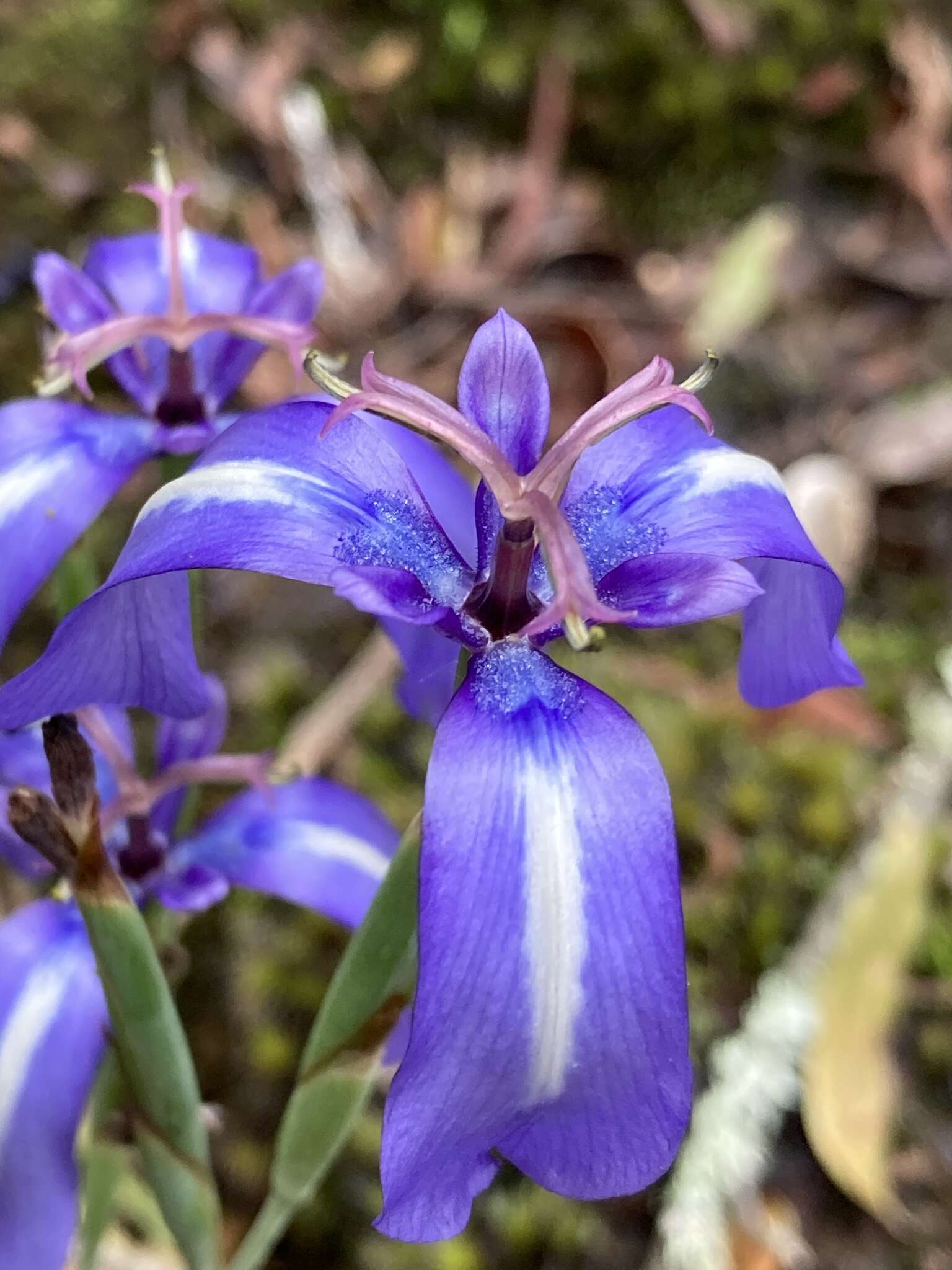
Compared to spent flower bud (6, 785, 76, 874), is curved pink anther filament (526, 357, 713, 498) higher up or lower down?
higher up

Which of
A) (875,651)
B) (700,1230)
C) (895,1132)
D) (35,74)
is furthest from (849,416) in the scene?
(35,74)

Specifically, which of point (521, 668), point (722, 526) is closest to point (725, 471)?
point (722, 526)

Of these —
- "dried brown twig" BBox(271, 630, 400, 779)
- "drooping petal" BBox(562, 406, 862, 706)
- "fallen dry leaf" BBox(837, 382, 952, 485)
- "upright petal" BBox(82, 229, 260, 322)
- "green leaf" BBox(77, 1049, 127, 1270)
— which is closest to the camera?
"drooping petal" BBox(562, 406, 862, 706)

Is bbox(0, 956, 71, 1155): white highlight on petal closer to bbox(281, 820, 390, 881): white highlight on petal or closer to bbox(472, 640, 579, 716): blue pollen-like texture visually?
bbox(281, 820, 390, 881): white highlight on petal

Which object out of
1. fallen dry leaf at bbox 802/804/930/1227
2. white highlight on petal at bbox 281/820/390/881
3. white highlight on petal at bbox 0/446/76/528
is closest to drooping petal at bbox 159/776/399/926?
white highlight on petal at bbox 281/820/390/881

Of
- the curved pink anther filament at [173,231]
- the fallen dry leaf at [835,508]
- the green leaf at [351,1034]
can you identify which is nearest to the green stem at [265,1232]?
the green leaf at [351,1034]

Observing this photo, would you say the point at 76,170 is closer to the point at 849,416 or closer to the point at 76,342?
the point at 849,416
